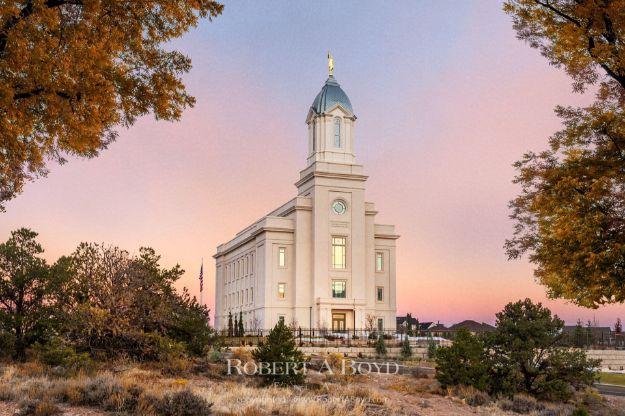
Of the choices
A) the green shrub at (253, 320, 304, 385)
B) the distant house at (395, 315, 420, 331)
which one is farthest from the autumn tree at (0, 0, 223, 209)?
the distant house at (395, 315, 420, 331)

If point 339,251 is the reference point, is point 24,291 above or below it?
below

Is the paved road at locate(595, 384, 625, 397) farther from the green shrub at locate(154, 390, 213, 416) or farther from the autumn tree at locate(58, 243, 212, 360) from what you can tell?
the green shrub at locate(154, 390, 213, 416)

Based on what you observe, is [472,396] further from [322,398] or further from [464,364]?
[322,398]

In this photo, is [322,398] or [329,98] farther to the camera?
[329,98]

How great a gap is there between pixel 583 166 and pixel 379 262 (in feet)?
204

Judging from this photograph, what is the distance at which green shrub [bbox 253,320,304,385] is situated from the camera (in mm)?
19250

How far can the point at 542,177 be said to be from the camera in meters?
19.1

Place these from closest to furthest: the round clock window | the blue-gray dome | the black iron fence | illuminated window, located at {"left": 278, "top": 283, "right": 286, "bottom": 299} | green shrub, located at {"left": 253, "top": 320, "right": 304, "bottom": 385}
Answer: green shrub, located at {"left": 253, "top": 320, "right": 304, "bottom": 385}, the black iron fence, illuminated window, located at {"left": 278, "top": 283, "right": 286, "bottom": 299}, the round clock window, the blue-gray dome

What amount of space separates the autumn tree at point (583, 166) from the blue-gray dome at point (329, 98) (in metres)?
62.3

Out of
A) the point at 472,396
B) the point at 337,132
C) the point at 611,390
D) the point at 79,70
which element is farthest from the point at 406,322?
the point at 79,70

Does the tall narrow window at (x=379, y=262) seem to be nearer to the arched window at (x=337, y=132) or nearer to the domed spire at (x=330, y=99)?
the arched window at (x=337, y=132)

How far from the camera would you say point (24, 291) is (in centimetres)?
2372

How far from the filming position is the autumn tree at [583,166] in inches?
651

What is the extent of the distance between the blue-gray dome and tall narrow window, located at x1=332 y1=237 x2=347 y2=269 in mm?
14567
